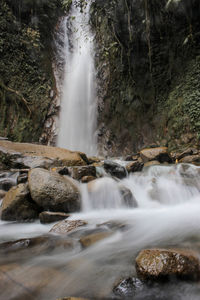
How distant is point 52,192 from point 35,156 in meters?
3.17

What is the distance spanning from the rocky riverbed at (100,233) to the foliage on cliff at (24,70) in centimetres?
628

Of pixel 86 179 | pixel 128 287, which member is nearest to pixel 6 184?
pixel 86 179

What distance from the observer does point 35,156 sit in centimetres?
633

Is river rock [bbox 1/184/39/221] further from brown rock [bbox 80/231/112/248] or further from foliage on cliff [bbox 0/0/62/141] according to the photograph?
foliage on cliff [bbox 0/0/62/141]

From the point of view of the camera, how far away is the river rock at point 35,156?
5973mm

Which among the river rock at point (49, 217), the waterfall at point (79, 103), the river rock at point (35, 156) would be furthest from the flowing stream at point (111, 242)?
the waterfall at point (79, 103)

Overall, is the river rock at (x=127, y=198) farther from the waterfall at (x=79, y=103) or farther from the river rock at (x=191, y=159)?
the waterfall at (x=79, y=103)

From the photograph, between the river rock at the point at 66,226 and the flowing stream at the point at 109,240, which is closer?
the flowing stream at the point at 109,240

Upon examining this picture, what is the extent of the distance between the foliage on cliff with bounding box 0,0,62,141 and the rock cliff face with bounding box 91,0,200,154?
15.0 ft

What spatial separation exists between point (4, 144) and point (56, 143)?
5606 millimetres

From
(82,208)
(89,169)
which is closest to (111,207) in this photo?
(82,208)

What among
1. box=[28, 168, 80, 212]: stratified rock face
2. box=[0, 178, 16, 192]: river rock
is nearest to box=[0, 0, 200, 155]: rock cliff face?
box=[28, 168, 80, 212]: stratified rock face

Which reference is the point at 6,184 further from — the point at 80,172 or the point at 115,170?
the point at 115,170

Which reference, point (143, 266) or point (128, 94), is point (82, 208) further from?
point (128, 94)
